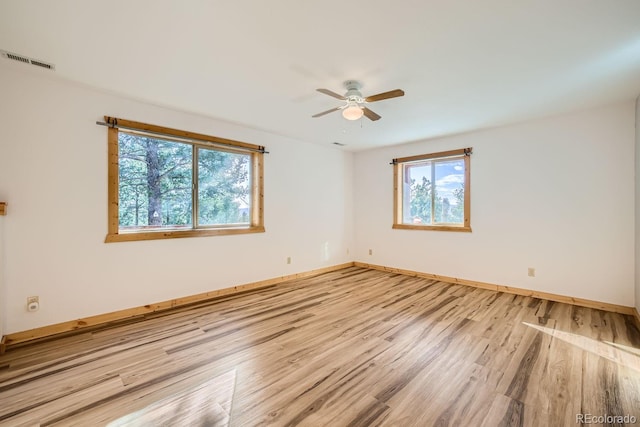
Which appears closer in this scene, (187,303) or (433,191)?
(187,303)

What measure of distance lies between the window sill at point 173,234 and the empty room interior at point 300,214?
24mm

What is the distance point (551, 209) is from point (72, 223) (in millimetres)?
5839

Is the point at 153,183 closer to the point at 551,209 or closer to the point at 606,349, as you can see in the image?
the point at 606,349

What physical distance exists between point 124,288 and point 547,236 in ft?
18.0

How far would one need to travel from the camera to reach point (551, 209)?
3.76m

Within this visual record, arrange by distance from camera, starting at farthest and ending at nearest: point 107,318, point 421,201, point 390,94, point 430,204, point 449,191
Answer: point 421,201, point 430,204, point 449,191, point 107,318, point 390,94

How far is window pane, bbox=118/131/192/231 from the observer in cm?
324

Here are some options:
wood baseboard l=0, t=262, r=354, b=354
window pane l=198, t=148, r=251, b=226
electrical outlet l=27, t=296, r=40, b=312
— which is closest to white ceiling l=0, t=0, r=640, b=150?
window pane l=198, t=148, r=251, b=226

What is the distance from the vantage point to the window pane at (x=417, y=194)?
16.8ft

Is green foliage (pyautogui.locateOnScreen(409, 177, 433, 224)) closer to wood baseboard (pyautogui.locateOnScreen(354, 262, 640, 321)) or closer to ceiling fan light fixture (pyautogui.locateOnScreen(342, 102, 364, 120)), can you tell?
wood baseboard (pyautogui.locateOnScreen(354, 262, 640, 321))

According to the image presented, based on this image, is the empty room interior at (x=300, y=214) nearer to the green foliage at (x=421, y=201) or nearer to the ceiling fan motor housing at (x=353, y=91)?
the ceiling fan motor housing at (x=353, y=91)

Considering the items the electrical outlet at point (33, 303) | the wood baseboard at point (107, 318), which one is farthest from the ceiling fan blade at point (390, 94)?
the electrical outlet at point (33, 303)

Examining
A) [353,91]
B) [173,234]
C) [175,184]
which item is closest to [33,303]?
[173,234]

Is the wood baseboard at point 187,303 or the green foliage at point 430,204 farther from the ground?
the green foliage at point 430,204
